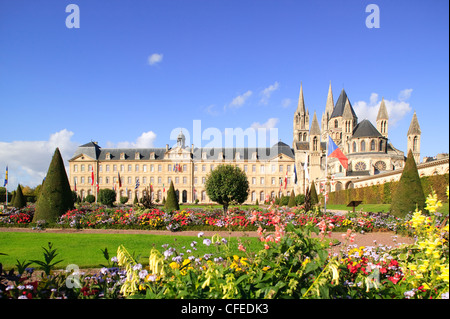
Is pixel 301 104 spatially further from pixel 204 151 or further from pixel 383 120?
pixel 204 151

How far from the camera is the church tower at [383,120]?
170 feet

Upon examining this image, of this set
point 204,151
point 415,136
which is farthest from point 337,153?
point 415,136

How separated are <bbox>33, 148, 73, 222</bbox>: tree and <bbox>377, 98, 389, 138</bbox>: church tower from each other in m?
51.3

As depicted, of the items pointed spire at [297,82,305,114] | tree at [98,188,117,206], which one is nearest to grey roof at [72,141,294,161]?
pointed spire at [297,82,305,114]

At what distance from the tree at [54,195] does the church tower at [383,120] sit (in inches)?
2020

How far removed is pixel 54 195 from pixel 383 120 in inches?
2095

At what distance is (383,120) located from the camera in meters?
52.6

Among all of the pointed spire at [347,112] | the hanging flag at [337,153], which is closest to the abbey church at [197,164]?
the pointed spire at [347,112]

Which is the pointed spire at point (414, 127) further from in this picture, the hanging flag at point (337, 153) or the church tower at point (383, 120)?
the hanging flag at point (337, 153)

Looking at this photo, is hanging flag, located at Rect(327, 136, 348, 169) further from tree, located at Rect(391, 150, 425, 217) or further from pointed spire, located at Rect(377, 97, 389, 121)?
pointed spire, located at Rect(377, 97, 389, 121)

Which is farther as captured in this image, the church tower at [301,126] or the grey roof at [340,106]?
the grey roof at [340,106]
